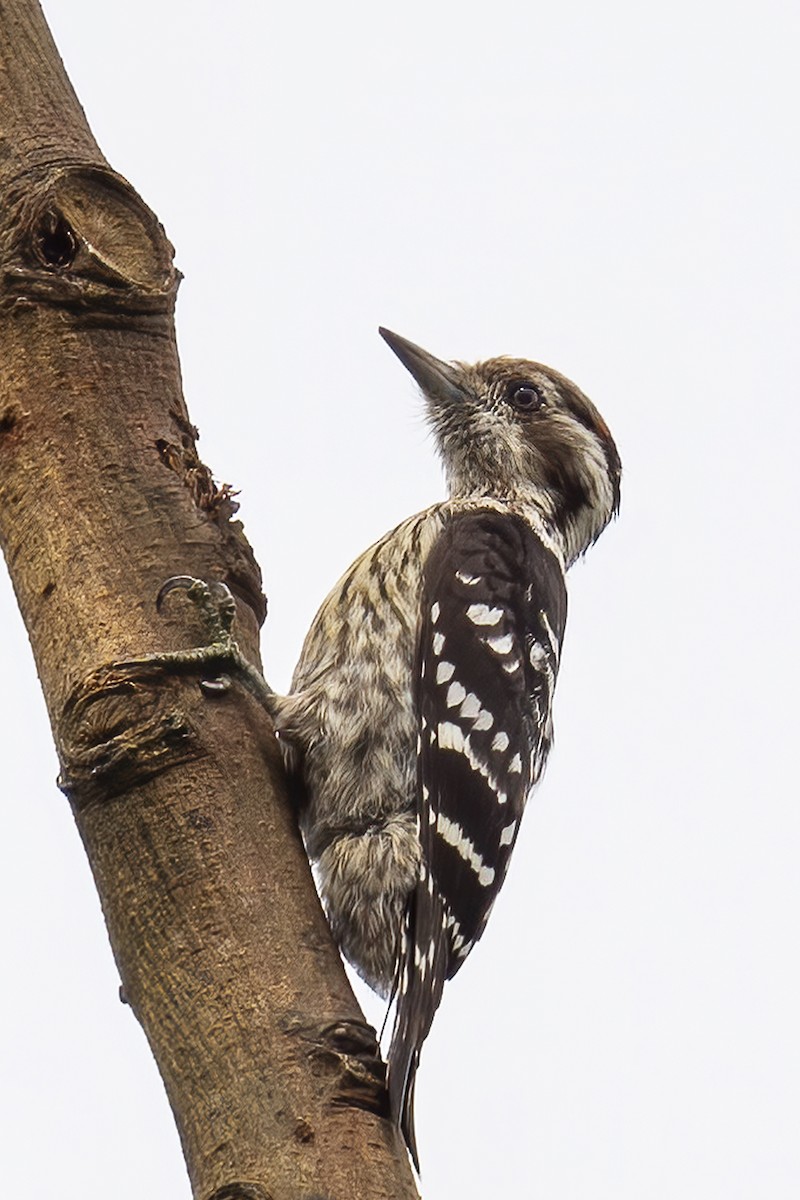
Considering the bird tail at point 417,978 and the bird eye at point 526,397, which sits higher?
the bird eye at point 526,397

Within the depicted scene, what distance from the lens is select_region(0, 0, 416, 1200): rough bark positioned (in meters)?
2.11

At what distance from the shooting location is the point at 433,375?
4918mm

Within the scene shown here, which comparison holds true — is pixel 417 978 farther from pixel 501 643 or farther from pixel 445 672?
pixel 501 643

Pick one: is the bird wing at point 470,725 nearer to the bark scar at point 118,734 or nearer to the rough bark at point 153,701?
the rough bark at point 153,701

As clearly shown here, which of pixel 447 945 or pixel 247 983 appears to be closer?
pixel 247 983

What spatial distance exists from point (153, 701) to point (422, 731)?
39.5 inches

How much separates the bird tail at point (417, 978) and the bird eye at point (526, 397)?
2.15 metres

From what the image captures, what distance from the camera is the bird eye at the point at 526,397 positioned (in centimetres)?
497

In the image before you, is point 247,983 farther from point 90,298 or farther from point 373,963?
point 90,298

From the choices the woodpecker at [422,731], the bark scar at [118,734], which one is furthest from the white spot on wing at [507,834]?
the bark scar at [118,734]

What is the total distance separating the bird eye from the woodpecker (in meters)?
0.41

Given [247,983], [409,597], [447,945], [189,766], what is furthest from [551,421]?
[247,983]

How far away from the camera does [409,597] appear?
385 centimetres

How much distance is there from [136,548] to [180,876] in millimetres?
633
